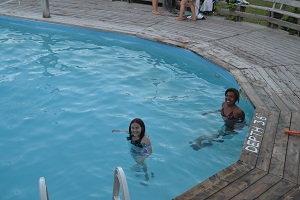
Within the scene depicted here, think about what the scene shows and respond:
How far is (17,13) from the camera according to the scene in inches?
460

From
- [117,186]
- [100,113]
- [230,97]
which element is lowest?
[100,113]

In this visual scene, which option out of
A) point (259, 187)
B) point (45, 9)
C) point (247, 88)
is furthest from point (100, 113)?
point (45, 9)

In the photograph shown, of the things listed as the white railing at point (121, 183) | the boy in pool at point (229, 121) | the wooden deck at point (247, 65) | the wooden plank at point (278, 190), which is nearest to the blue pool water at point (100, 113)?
the boy in pool at point (229, 121)

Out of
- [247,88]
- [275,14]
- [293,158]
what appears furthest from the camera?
[275,14]

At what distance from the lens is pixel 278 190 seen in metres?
4.12

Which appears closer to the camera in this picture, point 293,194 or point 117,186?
point 117,186

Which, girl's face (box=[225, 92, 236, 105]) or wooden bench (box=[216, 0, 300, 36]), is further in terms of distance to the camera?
wooden bench (box=[216, 0, 300, 36])

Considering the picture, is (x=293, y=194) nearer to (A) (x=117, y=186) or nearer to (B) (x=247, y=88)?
(A) (x=117, y=186)

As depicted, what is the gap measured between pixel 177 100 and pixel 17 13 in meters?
6.85

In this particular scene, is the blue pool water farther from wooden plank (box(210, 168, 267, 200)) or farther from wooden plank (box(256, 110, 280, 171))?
wooden plank (box(210, 168, 267, 200))

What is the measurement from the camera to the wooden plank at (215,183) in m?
4.00

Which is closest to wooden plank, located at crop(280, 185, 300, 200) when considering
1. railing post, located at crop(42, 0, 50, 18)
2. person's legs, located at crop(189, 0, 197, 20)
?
person's legs, located at crop(189, 0, 197, 20)

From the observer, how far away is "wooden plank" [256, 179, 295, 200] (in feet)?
13.2

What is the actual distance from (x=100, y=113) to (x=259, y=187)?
3600 mm
